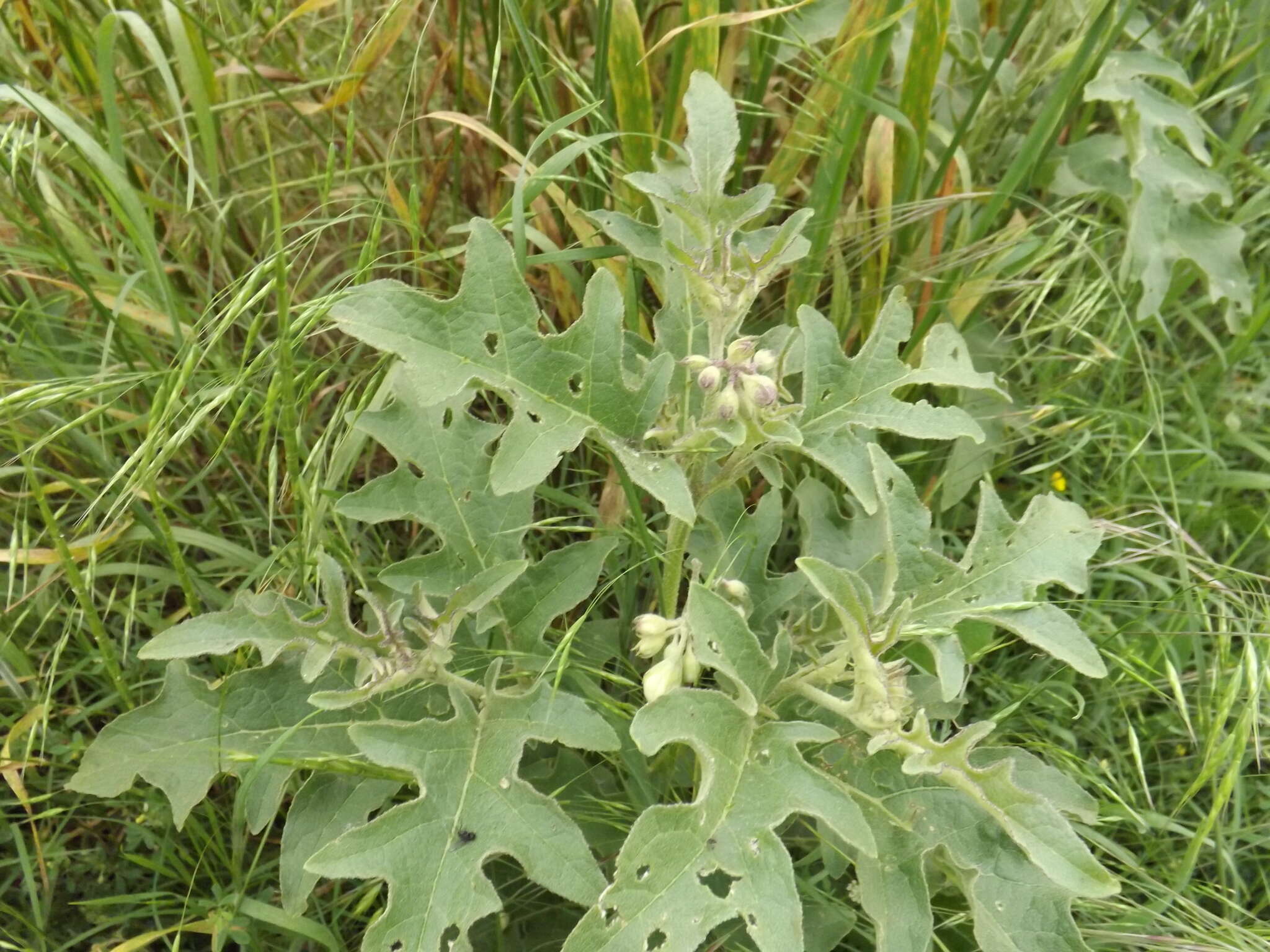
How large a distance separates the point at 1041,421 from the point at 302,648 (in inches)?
67.1

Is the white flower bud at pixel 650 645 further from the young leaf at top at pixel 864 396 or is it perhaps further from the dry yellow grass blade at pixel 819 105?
the dry yellow grass blade at pixel 819 105

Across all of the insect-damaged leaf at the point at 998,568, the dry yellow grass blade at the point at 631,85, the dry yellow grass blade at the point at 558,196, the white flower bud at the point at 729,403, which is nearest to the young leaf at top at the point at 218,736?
the white flower bud at the point at 729,403

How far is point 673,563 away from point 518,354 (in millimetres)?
404

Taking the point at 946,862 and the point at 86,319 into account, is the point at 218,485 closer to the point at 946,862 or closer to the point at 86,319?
the point at 86,319

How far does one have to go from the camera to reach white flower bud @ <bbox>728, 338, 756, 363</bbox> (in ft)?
4.88

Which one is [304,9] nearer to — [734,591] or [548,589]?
[548,589]

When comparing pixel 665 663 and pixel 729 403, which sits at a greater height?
pixel 729 403

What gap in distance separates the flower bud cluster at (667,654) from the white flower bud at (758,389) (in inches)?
13.5

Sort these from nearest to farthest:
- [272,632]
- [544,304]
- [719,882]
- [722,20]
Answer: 1. [272,632]
2. [719,882]
3. [722,20]
4. [544,304]

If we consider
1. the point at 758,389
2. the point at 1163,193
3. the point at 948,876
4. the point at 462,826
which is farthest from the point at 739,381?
the point at 1163,193

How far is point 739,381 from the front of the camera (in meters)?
1.48

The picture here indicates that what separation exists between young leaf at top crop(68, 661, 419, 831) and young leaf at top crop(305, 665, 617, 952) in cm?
18

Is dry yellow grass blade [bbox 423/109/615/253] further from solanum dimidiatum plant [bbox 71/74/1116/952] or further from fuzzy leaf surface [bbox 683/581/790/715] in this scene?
fuzzy leaf surface [bbox 683/581/790/715]

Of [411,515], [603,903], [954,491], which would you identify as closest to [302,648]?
[411,515]
